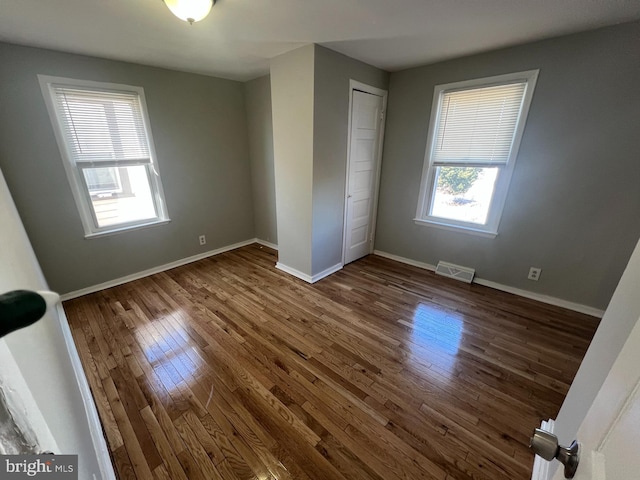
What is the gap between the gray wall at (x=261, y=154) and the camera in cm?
341

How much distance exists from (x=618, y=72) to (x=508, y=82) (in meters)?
0.71

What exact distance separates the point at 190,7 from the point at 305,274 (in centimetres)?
245

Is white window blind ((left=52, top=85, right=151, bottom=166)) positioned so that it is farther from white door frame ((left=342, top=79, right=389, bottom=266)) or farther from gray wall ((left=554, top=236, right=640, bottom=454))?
gray wall ((left=554, top=236, right=640, bottom=454))

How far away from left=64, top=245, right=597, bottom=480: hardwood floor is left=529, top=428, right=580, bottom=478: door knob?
96 centimetres

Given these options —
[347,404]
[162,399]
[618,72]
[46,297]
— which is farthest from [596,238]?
[162,399]

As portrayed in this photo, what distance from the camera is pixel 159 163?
3.02m

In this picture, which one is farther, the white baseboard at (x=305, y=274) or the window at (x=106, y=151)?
the white baseboard at (x=305, y=274)

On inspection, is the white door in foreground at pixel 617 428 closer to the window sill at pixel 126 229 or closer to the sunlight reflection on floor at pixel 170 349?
the sunlight reflection on floor at pixel 170 349

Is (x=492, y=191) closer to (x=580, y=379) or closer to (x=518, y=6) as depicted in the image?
(x=518, y=6)

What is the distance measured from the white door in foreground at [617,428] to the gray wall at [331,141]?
7.94 feet

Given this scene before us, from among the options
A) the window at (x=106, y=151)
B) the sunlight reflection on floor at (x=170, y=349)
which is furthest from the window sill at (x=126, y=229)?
the sunlight reflection on floor at (x=170, y=349)

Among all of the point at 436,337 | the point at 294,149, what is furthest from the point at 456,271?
the point at 294,149

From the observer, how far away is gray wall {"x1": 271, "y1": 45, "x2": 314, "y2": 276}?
96.3 inches

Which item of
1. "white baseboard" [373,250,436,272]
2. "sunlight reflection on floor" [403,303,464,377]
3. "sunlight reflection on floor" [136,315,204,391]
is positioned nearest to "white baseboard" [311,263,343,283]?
"white baseboard" [373,250,436,272]
